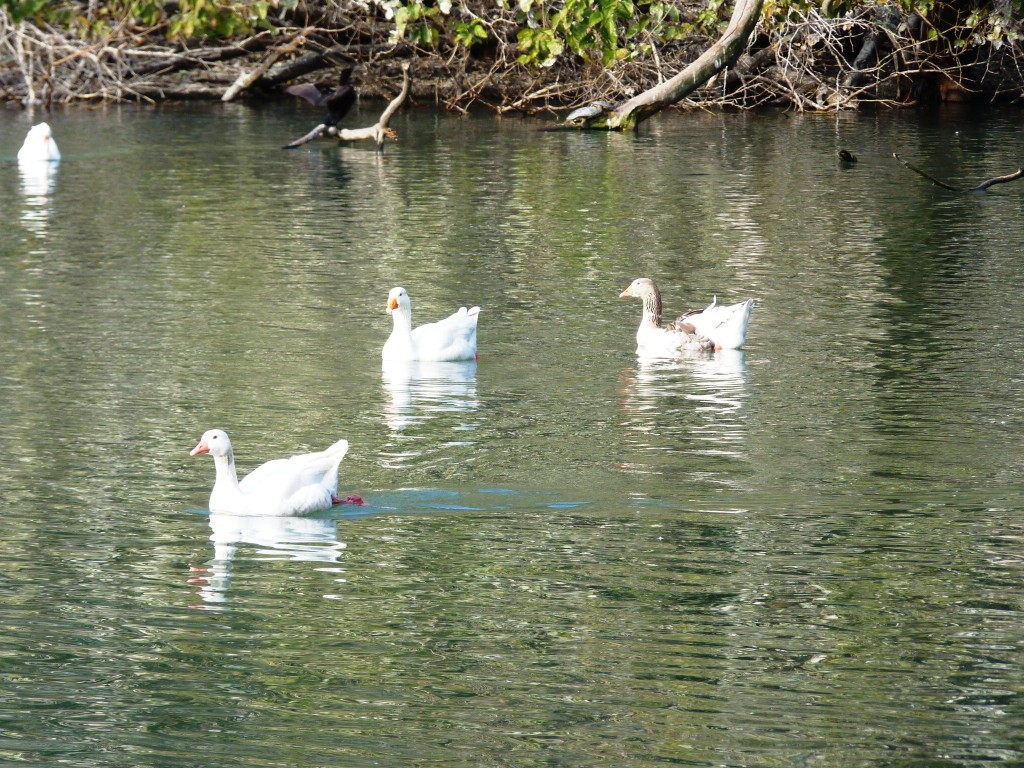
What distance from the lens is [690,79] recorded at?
10500 millimetres

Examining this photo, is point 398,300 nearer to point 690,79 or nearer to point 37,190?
point 690,79

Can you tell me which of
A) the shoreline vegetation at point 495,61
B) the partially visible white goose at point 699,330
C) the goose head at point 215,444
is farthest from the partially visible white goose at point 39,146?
the goose head at point 215,444

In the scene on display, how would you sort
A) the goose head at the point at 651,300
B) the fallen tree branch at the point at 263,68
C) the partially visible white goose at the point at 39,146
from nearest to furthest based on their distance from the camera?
the goose head at the point at 651,300
the partially visible white goose at the point at 39,146
the fallen tree branch at the point at 263,68

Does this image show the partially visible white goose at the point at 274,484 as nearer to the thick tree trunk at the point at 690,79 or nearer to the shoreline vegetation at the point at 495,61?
the thick tree trunk at the point at 690,79

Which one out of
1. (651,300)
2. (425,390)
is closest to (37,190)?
(651,300)

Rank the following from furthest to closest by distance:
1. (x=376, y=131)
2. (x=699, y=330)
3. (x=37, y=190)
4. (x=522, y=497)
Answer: (x=376, y=131)
(x=37, y=190)
(x=699, y=330)
(x=522, y=497)

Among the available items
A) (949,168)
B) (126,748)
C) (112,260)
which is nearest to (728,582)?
(126,748)

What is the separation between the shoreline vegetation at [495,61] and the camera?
1357 inches

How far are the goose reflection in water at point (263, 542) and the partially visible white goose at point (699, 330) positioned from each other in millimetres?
5326

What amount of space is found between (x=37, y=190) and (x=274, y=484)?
16659mm

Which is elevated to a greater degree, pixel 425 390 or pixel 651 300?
pixel 651 300

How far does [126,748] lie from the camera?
22.9ft

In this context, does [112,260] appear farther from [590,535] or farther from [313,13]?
[313,13]

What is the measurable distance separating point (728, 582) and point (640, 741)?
2.00 meters
